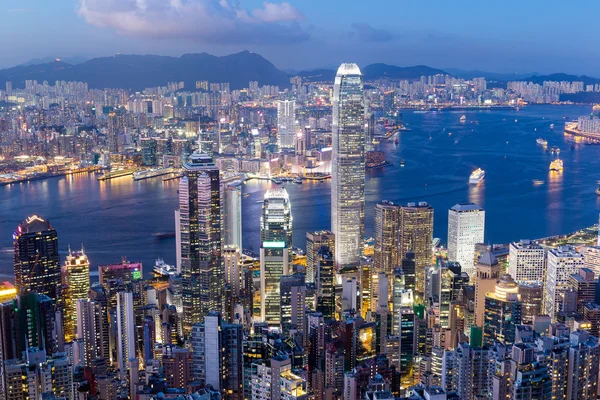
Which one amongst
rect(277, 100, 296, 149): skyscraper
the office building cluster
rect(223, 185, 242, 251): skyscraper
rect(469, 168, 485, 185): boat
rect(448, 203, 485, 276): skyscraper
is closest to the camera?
the office building cluster

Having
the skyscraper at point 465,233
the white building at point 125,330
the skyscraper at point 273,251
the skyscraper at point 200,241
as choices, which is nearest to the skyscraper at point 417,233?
the skyscraper at point 465,233

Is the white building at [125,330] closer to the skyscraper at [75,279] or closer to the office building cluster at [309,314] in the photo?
the office building cluster at [309,314]

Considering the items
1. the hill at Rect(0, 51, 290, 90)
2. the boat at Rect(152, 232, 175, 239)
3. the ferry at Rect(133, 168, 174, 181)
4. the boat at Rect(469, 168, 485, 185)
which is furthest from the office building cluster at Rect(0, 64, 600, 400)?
the ferry at Rect(133, 168, 174, 181)

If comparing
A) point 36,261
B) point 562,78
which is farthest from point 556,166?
point 562,78

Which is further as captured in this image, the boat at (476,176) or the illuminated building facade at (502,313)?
the boat at (476,176)

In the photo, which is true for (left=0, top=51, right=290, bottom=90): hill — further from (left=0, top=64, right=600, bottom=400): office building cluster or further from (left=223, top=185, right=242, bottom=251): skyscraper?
(left=223, top=185, right=242, bottom=251): skyscraper

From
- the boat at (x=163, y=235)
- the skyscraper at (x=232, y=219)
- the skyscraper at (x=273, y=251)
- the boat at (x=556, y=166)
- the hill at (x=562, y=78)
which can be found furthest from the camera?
the hill at (x=562, y=78)

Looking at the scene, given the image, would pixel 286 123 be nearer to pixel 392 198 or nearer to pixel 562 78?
pixel 392 198

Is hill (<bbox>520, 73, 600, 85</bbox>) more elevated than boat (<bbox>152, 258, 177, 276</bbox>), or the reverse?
hill (<bbox>520, 73, 600, 85</bbox>)
